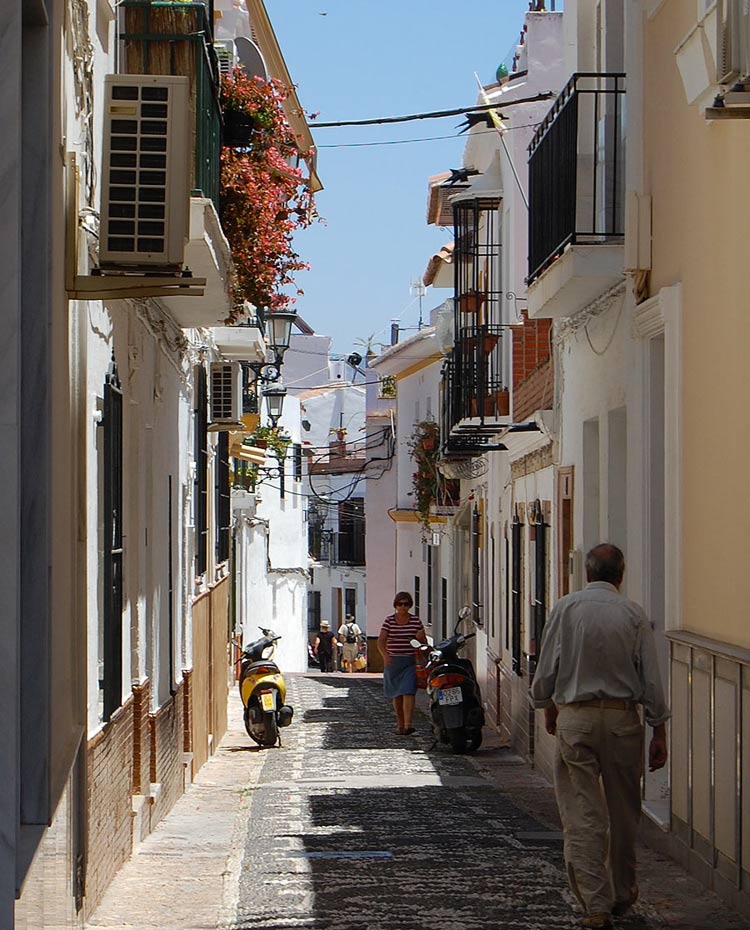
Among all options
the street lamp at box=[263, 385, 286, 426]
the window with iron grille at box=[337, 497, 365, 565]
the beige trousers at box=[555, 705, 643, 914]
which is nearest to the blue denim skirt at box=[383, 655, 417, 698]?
the street lamp at box=[263, 385, 286, 426]

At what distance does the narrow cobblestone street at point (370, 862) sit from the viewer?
7.97m

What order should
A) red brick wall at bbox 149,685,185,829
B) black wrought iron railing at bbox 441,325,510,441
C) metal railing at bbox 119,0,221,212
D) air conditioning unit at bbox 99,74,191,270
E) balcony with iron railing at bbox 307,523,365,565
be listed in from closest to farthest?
air conditioning unit at bbox 99,74,191,270 < metal railing at bbox 119,0,221,212 < red brick wall at bbox 149,685,185,829 < black wrought iron railing at bbox 441,325,510,441 < balcony with iron railing at bbox 307,523,365,565

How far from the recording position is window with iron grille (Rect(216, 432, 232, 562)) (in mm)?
21203

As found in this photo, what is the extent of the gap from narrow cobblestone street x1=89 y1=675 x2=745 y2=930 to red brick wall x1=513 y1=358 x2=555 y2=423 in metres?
3.70

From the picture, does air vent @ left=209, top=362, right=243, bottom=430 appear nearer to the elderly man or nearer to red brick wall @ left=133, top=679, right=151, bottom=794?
red brick wall @ left=133, top=679, right=151, bottom=794

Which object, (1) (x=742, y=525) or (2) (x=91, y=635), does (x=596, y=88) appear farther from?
(2) (x=91, y=635)

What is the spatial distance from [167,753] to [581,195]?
Result: 17.5 ft

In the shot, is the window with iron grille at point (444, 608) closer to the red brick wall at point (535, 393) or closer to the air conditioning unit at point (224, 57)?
the red brick wall at point (535, 393)

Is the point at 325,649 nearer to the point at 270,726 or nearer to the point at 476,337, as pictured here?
the point at 476,337

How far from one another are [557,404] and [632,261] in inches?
191

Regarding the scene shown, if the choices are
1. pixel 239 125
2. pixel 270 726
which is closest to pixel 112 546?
pixel 239 125

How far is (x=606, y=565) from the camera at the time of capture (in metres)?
8.16

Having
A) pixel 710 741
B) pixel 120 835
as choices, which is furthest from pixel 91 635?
pixel 710 741

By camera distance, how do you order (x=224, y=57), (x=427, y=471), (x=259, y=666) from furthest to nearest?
(x=427, y=471) → (x=259, y=666) → (x=224, y=57)
